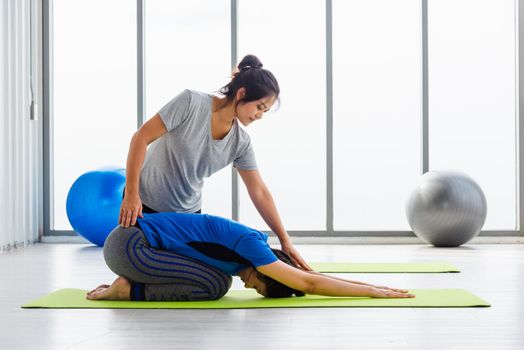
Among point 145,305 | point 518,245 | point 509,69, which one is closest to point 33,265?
point 145,305

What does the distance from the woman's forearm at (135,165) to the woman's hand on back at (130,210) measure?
23mm

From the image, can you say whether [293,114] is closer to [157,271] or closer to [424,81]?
[424,81]

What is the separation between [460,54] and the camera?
656 centimetres

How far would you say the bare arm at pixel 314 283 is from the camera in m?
3.08

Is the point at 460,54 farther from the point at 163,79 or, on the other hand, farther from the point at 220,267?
the point at 220,267

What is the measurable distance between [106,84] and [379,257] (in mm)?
2668

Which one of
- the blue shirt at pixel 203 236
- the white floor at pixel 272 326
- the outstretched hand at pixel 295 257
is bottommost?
the white floor at pixel 272 326

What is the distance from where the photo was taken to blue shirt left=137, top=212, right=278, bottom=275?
3123 mm

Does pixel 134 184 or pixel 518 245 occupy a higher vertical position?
pixel 134 184

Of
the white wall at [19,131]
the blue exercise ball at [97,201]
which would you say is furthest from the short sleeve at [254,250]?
the white wall at [19,131]

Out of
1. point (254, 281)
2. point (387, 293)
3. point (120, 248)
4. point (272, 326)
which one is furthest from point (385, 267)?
point (272, 326)

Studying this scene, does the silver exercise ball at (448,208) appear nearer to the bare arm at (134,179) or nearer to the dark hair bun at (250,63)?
the dark hair bun at (250,63)

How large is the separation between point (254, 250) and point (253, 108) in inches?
21.3

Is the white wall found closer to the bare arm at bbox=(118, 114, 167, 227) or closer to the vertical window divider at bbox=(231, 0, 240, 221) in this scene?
the vertical window divider at bbox=(231, 0, 240, 221)
